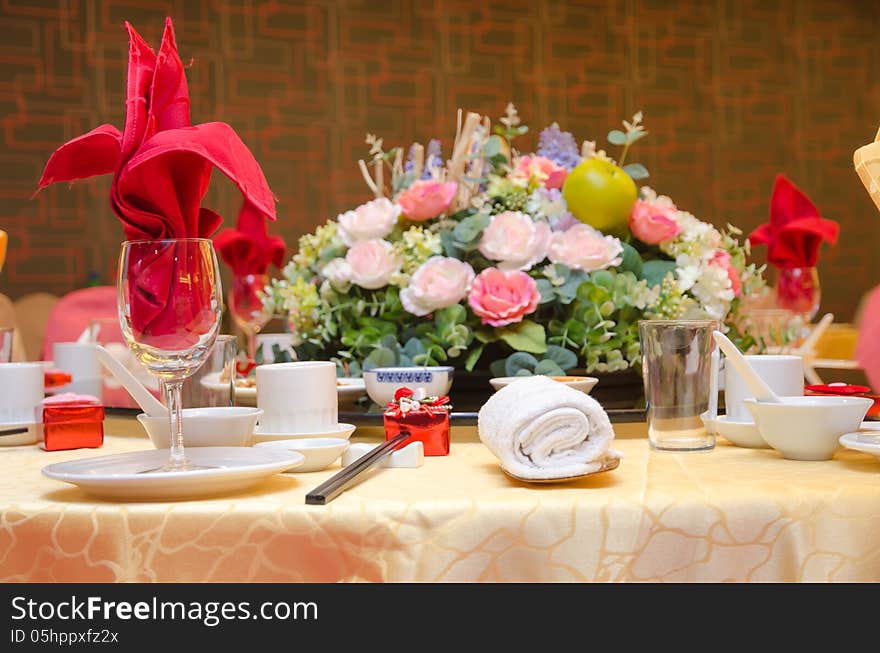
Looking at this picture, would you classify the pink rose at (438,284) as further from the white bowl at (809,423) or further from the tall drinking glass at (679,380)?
the white bowl at (809,423)

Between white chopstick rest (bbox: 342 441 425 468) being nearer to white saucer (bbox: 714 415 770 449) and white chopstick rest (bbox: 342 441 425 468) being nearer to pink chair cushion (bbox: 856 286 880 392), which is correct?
white saucer (bbox: 714 415 770 449)

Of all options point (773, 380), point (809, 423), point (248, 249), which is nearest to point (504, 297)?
point (773, 380)

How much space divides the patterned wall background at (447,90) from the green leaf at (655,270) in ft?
11.0

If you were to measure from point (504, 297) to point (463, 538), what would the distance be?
636mm

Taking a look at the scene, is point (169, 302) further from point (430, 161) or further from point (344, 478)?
point (430, 161)

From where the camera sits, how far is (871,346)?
9.32ft

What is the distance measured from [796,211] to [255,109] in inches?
106

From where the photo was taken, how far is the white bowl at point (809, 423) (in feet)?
3.20

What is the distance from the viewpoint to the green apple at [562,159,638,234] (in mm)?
1473

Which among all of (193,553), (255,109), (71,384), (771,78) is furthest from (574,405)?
(771,78)

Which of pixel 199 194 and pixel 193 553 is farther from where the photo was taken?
pixel 199 194

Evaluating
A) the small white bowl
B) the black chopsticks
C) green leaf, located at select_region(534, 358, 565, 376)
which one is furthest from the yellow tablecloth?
green leaf, located at select_region(534, 358, 565, 376)

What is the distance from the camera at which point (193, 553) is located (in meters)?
0.79
